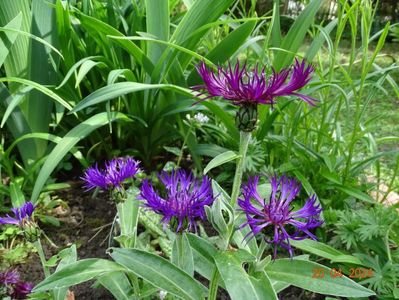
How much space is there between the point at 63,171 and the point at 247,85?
1.41 metres

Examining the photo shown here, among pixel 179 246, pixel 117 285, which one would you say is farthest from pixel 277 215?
pixel 117 285

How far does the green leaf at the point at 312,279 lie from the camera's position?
791mm

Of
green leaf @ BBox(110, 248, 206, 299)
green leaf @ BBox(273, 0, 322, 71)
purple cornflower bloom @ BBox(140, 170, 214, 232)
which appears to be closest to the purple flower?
green leaf @ BBox(110, 248, 206, 299)

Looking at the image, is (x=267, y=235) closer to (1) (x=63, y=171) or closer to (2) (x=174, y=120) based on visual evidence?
(2) (x=174, y=120)

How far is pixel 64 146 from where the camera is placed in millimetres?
1486

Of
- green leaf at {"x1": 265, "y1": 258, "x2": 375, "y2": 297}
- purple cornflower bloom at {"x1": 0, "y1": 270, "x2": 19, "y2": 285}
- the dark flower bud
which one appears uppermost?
the dark flower bud

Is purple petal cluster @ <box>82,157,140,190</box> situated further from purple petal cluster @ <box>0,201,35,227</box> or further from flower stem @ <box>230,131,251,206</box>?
flower stem @ <box>230,131,251,206</box>

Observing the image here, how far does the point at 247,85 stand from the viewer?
0.72m

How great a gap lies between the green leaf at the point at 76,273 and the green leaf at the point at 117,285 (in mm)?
170

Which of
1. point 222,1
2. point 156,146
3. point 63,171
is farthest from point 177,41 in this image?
point 63,171

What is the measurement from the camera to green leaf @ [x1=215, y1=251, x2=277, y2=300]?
721 millimetres

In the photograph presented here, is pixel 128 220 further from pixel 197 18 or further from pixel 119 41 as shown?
pixel 197 18

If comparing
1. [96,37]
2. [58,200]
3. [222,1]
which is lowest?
[58,200]

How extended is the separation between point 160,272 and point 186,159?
1.20 m
